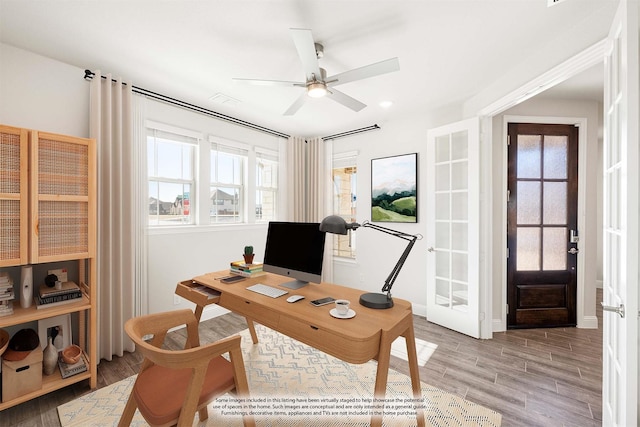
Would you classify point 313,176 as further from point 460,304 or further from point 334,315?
point 334,315

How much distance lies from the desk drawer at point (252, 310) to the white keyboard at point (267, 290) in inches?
5.1

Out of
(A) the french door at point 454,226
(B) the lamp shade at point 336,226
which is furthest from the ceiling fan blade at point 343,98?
(A) the french door at point 454,226

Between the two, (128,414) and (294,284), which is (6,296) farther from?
(294,284)

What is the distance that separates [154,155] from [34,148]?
3.69 feet

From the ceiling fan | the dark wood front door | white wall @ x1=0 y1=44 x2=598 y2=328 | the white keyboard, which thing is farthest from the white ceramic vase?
the dark wood front door

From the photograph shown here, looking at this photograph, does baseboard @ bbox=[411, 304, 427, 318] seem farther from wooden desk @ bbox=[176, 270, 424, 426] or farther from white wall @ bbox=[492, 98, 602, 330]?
wooden desk @ bbox=[176, 270, 424, 426]

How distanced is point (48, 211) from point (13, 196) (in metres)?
0.20

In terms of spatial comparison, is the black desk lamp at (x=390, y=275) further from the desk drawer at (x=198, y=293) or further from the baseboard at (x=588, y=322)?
the baseboard at (x=588, y=322)

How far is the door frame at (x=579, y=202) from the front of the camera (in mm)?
3107

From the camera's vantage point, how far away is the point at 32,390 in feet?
6.08

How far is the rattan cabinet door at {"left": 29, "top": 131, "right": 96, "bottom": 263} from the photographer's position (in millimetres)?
1909

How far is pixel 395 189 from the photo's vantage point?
381 cm

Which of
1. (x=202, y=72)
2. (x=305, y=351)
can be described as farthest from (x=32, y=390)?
(x=202, y=72)

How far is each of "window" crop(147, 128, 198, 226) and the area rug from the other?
5.44 ft
